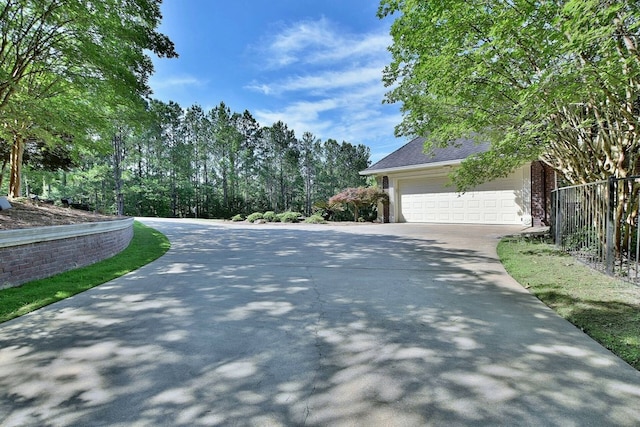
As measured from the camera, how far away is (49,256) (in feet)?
18.1

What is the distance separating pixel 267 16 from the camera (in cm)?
1227

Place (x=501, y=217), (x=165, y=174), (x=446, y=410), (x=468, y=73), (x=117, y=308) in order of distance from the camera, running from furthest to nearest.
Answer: (x=165, y=174) → (x=501, y=217) → (x=468, y=73) → (x=117, y=308) → (x=446, y=410)

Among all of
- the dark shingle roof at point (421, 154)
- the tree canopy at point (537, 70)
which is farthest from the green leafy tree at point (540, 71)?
the dark shingle roof at point (421, 154)

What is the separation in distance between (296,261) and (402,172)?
11440 millimetres

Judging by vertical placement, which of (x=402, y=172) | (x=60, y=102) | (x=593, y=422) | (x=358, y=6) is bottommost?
(x=593, y=422)

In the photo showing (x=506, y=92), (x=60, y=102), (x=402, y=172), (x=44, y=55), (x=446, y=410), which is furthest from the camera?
(x=402, y=172)

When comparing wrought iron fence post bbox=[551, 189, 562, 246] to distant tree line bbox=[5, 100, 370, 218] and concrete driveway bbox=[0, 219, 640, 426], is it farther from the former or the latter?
distant tree line bbox=[5, 100, 370, 218]

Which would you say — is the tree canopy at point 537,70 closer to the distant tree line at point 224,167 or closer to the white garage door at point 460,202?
the white garage door at point 460,202

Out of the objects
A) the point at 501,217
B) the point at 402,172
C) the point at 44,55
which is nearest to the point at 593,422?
the point at 44,55

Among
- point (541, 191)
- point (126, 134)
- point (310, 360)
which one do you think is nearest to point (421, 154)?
point (541, 191)

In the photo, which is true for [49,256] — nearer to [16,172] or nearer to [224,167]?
[16,172]

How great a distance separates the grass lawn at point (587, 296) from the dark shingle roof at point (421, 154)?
8.42 m

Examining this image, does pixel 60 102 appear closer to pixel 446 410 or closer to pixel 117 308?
pixel 117 308

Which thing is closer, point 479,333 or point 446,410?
point 446,410
